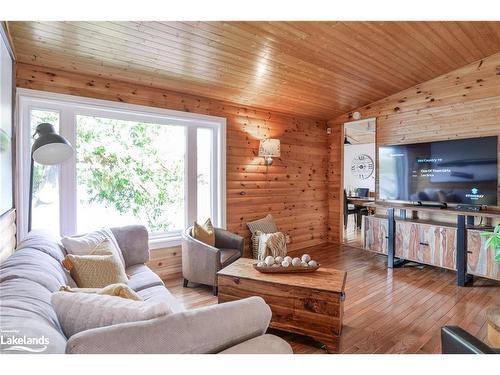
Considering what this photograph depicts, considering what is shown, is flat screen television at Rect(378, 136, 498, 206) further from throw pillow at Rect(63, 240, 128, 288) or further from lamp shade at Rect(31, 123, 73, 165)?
lamp shade at Rect(31, 123, 73, 165)

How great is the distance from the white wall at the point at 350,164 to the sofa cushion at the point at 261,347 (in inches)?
180

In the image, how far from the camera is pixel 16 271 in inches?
56.3

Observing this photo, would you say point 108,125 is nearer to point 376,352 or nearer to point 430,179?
point 376,352

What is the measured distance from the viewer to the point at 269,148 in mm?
4551

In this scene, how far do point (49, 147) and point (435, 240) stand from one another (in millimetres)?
4399

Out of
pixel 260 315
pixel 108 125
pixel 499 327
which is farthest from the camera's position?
pixel 108 125

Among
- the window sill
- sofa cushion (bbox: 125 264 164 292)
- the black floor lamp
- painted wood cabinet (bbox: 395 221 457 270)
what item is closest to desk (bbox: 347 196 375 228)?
painted wood cabinet (bbox: 395 221 457 270)

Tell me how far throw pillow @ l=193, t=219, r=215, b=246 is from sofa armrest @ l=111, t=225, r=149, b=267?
711 mm

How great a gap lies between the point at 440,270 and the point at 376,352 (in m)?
2.64

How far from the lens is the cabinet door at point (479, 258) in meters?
3.42

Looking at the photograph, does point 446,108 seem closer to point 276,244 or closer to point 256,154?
point 256,154

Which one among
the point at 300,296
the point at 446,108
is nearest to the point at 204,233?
the point at 300,296
